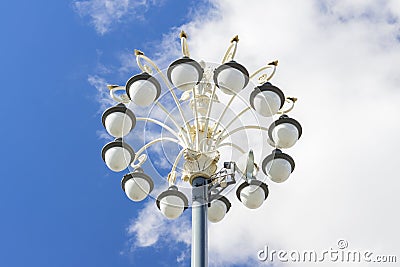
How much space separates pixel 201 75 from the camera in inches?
346

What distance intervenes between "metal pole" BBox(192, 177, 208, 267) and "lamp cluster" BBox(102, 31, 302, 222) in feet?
0.36

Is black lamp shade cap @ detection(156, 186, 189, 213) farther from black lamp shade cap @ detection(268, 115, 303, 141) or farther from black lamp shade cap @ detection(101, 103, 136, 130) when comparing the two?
black lamp shade cap @ detection(268, 115, 303, 141)

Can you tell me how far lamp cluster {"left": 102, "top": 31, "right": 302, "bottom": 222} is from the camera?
8664 millimetres

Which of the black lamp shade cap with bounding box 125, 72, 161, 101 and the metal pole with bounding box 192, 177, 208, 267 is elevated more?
the black lamp shade cap with bounding box 125, 72, 161, 101

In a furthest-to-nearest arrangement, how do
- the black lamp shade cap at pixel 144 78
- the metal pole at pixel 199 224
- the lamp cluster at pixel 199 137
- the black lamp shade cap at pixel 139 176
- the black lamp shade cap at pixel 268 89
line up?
the black lamp shade cap at pixel 268 89 → the black lamp shade cap at pixel 144 78 → the lamp cluster at pixel 199 137 → the black lamp shade cap at pixel 139 176 → the metal pole at pixel 199 224

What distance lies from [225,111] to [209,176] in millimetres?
878

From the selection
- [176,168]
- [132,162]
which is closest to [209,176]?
[176,168]

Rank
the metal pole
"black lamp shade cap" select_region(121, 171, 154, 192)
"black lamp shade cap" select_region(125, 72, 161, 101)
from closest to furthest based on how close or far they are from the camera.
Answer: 1. the metal pole
2. "black lamp shade cap" select_region(121, 171, 154, 192)
3. "black lamp shade cap" select_region(125, 72, 161, 101)

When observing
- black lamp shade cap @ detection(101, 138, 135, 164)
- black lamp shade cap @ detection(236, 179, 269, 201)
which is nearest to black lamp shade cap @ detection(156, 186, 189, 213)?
black lamp shade cap @ detection(101, 138, 135, 164)

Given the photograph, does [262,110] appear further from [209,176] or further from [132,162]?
[132,162]

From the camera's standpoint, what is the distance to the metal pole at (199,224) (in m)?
8.16

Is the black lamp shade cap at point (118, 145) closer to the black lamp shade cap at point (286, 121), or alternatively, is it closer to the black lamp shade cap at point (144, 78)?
the black lamp shade cap at point (144, 78)

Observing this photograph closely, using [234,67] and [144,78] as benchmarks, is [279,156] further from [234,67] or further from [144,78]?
[144,78]

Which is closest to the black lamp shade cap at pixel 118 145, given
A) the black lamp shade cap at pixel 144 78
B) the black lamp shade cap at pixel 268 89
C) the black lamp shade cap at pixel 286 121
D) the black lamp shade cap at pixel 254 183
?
the black lamp shade cap at pixel 144 78
